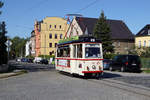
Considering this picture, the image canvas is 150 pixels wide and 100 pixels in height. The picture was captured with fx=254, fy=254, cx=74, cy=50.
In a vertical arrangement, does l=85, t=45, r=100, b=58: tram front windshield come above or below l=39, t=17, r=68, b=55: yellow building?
below

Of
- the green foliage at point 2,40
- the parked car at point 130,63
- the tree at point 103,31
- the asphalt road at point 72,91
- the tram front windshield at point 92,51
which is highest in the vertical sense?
the tree at point 103,31

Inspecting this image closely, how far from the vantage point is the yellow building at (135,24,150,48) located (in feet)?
197

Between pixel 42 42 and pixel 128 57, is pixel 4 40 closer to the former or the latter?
pixel 128 57

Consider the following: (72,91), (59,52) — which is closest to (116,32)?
(59,52)

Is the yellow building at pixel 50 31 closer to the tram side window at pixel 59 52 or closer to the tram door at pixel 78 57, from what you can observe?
the tram side window at pixel 59 52

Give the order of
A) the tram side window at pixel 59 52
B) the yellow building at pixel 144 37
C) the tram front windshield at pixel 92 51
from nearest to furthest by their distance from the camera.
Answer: the tram front windshield at pixel 92 51 → the tram side window at pixel 59 52 → the yellow building at pixel 144 37

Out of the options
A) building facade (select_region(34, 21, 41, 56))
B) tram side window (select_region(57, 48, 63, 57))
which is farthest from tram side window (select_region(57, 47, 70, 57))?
building facade (select_region(34, 21, 41, 56))

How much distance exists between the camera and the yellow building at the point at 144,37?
60.2 metres

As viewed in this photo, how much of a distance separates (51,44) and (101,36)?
3807 cm

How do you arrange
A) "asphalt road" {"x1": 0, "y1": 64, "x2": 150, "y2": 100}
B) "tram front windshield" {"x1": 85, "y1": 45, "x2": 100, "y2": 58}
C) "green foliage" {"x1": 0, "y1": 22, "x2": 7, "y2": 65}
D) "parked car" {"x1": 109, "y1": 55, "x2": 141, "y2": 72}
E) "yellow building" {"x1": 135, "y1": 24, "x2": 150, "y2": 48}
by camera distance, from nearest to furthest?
"asphalt road" {"x1": 0, "y1": 64, "x2": 150, "y2": 100}, "tram front windshield" {"x1": 85, "y1": 45, "x2": 100, "y2": 58}, "parked car" {"x1": 109, "y1": 55, "x2": 141, "y2": 72}, "green foliage" {"x1": 0, "y1": 22, "x2": 7, "y2": 65}, "yellow building" {"x1": 135, "y1": 24, "x2": 150, "y2": 48}

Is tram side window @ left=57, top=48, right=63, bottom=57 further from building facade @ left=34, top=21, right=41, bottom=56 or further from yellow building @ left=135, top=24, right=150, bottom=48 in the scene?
building facade @ left=34, top=21, right=41, bottom=56

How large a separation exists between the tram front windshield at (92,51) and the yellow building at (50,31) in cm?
6655

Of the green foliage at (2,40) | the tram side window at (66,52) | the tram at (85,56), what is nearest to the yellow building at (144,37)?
the green foliage at (2,40)

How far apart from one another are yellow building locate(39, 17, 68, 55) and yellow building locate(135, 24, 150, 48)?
93.9 ft
